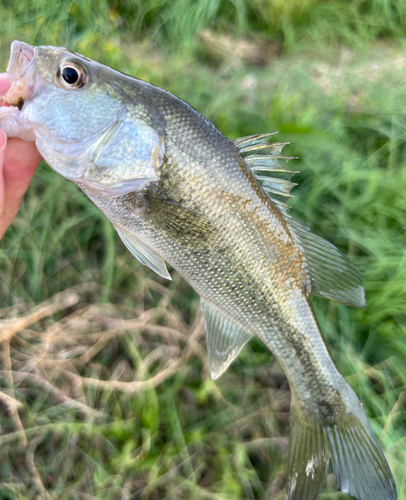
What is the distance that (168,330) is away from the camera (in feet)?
6.68

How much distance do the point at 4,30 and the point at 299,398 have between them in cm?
320

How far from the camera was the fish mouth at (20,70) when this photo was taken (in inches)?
45.3

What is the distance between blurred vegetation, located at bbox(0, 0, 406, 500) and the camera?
1.81 metres

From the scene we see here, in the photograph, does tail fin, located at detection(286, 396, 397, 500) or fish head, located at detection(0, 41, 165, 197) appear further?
tail fin, located at detection(286, 396, 397, 500)

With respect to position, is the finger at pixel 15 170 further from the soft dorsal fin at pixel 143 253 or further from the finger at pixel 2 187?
the soft dorsal fin at pixel 143 253

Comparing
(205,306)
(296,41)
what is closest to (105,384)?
(205,306)

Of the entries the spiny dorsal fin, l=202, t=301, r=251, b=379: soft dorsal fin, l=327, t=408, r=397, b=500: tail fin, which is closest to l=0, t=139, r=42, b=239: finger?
the spiny dorsal fin

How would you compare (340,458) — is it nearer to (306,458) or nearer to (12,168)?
(306,458)

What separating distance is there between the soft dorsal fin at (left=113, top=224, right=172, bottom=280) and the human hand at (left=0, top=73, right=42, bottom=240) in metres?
0.53

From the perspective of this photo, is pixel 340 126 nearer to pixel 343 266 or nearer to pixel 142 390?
pixel 343 266

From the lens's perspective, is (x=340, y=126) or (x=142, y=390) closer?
(x=142, y=390)

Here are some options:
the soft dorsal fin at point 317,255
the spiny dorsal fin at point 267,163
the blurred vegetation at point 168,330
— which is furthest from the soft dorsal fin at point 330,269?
the blurred vegetation at point 168,330

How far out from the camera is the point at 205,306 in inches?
59.8

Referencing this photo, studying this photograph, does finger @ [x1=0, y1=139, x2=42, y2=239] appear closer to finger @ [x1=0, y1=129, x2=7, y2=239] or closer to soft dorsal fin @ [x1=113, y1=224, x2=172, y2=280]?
finger @ [x1=0, y1=129, x2=7, y2=239]
